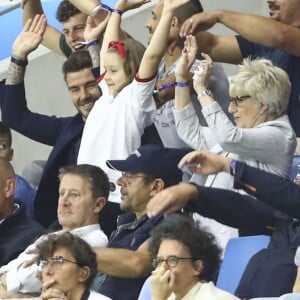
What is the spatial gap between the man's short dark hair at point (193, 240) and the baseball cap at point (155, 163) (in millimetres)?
747

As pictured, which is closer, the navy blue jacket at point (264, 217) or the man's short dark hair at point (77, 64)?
the navy blue jacket at point (264, 217)

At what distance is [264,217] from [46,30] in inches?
128

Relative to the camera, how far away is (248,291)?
5.57 m

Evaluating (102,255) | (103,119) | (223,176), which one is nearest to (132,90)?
(103,119)

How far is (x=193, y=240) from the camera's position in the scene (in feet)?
17.9

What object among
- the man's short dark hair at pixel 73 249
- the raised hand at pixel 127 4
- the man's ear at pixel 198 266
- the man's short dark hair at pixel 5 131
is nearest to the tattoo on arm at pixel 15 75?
the man's short dark hair at pixel 5 131

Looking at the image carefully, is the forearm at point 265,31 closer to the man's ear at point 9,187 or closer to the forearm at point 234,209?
the forearm at point 234,209

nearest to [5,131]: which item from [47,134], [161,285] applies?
[47,134]

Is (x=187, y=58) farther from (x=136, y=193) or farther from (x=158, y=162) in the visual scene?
(x=136, y=193)

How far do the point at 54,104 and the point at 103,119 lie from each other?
265 cm

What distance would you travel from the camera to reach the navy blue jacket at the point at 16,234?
6523mm

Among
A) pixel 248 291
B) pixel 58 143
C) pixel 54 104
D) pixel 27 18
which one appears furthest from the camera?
pixel 54 104

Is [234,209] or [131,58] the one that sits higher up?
[131,58]

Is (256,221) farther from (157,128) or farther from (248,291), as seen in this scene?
(157,128)
